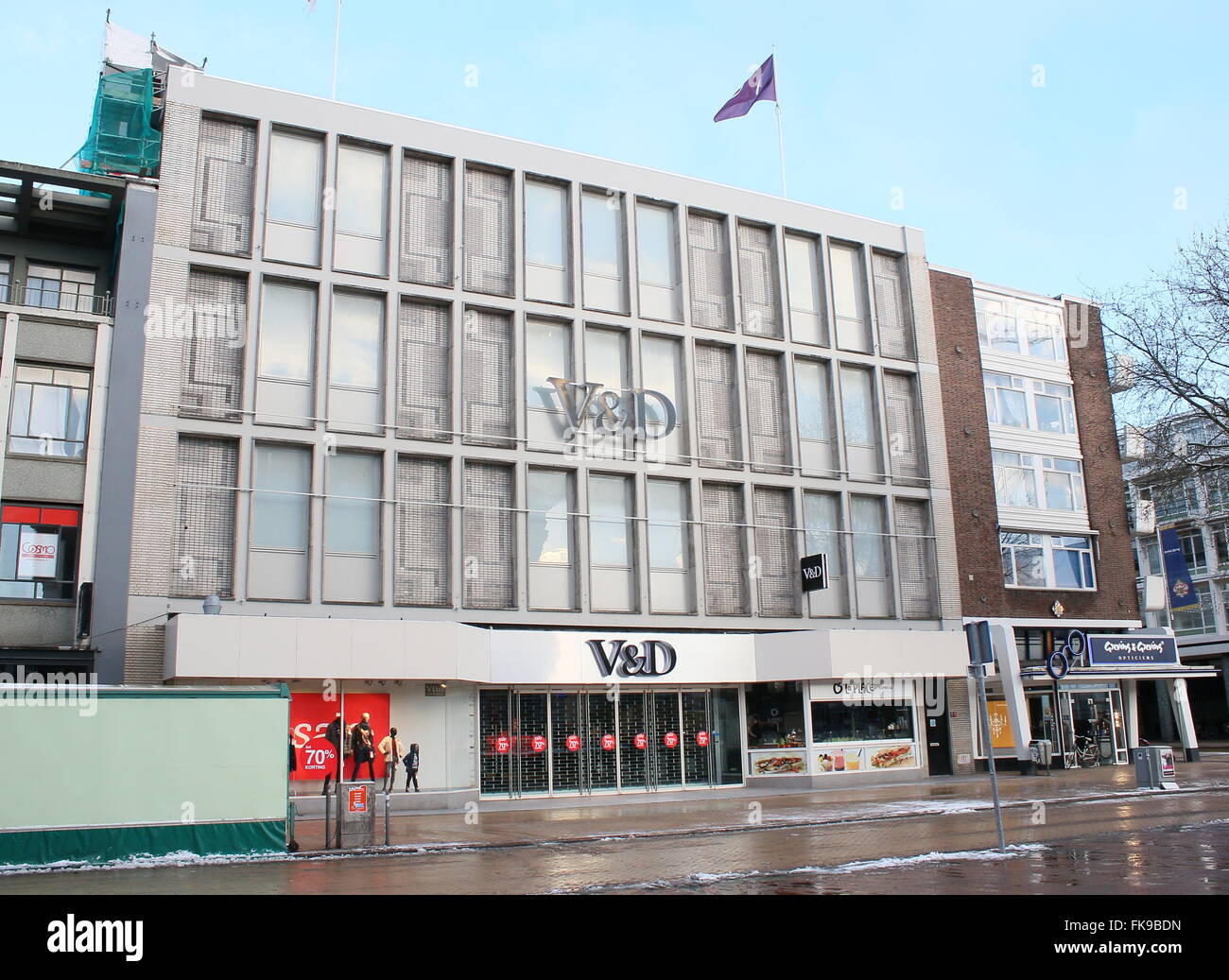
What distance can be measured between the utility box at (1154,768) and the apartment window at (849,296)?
15.4 m

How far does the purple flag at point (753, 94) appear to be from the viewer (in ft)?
110

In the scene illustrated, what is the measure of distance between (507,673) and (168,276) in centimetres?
1264

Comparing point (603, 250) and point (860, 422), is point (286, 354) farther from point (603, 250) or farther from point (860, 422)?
point (860, 422)

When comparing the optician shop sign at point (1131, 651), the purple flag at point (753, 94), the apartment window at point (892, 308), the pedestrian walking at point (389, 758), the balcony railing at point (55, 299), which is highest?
the purple flag at point (753, 94)

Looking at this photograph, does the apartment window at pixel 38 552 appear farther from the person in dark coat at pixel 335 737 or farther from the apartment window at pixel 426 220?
the apartment window at pixel 426 220

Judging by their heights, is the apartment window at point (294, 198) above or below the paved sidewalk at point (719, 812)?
above

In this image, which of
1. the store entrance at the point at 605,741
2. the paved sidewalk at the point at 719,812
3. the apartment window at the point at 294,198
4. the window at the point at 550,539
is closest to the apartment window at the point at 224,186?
the apartment window at the point at 294,198

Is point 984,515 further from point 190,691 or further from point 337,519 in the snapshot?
point 190,691

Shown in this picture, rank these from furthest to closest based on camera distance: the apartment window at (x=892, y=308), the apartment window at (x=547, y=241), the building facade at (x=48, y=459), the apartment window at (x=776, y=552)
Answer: the apartment window at (x=892, y=308), the apartment window at (x=776, y=552), the apartment window at (x=547, y=241), the building facade at (x=48, y=459)

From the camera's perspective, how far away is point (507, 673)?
88.8 ft

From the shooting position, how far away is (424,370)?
29.1 m

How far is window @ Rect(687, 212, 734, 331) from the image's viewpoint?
33656 mm

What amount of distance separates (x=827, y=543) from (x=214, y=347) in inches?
734
